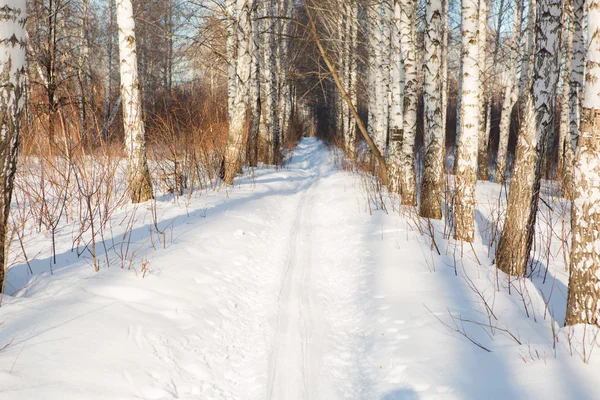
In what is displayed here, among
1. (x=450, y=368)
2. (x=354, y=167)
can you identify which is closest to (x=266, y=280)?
(x=450, y=368)

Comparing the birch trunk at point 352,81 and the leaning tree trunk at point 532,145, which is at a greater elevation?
the birch trunk at point 352,81

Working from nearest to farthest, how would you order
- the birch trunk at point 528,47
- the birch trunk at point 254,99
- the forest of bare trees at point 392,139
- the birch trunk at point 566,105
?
the forest of bare trees at point 392,139, the birch trunk at point 566,105, the birch trunk at point 528,47, the birch trunk at point 254,99

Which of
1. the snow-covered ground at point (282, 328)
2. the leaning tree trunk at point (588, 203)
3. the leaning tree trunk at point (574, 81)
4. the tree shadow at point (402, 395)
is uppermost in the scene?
the leaning tree trunk at point (574, 81)

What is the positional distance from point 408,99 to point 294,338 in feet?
17.5

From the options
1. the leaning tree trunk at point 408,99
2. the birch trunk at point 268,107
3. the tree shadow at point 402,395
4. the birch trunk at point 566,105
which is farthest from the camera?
the birch trunk at point 268,107

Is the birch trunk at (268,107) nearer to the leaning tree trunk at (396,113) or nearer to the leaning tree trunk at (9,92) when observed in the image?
the leaning tree trunk at (396,113)

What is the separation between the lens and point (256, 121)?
11719 millimetres

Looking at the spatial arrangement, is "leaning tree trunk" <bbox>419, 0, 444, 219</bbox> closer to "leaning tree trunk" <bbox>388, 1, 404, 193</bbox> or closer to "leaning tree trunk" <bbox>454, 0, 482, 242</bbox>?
"leaning tree trunk" <bbox>454, 0, 482, 242</bbox>

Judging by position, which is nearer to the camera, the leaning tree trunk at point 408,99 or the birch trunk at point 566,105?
the leaning tree trunk at point 408,99

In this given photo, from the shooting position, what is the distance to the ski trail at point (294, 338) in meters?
2.58

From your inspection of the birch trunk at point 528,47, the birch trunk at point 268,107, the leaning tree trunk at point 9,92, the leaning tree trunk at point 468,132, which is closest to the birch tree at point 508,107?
the birch trunk at point 528,47

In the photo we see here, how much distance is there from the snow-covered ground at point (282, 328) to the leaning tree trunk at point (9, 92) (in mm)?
683

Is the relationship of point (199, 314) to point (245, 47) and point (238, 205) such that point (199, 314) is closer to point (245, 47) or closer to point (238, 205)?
point (238, 205)

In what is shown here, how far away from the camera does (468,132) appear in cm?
508
